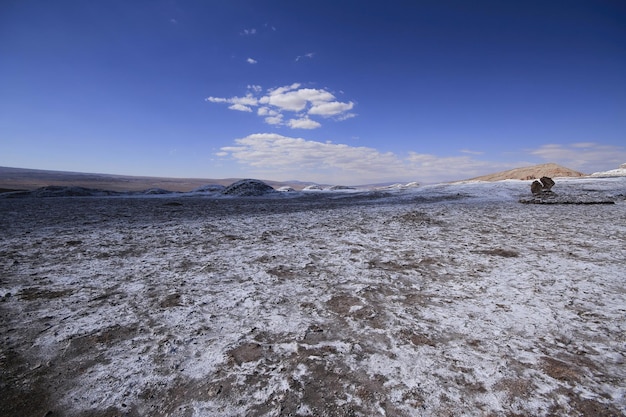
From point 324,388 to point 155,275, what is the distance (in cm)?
367

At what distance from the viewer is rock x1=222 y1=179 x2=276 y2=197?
28372 millimetres

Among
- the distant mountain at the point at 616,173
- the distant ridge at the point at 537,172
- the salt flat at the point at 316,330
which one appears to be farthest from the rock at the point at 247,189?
the distant mountain at the point at 616,173

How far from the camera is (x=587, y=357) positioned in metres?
2.49

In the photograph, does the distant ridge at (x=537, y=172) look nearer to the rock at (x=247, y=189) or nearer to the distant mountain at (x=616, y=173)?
the distant mountain at (x=616, y=173)

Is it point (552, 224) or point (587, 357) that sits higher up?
point (552, 224)

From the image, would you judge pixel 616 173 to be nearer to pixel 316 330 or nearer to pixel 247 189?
pixel 247 189

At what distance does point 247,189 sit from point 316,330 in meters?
27.0

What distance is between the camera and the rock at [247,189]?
28.4 meters

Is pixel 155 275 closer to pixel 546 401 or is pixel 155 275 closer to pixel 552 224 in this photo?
pixel 546 401

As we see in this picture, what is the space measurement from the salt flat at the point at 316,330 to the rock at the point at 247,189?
22157 millimetres

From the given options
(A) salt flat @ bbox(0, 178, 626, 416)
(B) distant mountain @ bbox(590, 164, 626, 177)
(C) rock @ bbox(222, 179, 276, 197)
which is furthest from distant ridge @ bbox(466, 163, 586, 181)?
(A) salt flat @ bbox(0, 178, 626, 416)

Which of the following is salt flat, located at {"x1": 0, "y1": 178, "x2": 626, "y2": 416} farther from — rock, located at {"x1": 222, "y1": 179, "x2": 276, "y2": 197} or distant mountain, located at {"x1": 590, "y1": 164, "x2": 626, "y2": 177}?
distant mountain, located at {"x1": 590, "y1": 164, "x2": 626, "y2": 177}

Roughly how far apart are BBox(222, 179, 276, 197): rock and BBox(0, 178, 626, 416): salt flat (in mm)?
22157

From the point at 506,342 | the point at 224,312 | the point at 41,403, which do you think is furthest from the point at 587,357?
the point at 41,403
